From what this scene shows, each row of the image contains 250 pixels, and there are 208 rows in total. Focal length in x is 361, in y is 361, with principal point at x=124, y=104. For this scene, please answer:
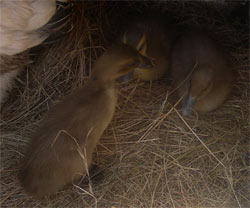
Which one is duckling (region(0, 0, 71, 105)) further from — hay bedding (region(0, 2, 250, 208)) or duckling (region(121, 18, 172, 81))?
duckling (region(121, 18, 172, 81))

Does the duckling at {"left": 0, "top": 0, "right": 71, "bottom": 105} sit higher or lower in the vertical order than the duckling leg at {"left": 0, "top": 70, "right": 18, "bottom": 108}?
higher

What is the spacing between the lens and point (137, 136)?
1598 mm

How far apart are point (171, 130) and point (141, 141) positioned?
0.52 ft

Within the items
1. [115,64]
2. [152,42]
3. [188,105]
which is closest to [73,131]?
[115,64]

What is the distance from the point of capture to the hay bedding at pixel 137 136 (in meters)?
1.44

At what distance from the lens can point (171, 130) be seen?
63.8 inches

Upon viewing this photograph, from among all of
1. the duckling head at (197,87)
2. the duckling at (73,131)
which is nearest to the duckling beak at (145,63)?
the duckling at (73,131)

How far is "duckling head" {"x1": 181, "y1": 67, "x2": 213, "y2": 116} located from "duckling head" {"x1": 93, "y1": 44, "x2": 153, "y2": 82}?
303 millimetres

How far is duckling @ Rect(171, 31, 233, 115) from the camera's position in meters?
Result: 1.54

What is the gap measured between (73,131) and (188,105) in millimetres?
546

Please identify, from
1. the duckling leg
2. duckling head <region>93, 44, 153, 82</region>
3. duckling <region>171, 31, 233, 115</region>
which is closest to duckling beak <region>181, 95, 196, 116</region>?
duckling <region>171, 31, 233, 115</region>

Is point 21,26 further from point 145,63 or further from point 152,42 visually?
point 152,42

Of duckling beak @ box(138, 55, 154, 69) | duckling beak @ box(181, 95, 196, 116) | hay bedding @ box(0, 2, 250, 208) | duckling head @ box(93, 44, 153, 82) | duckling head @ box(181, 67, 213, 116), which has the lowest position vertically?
hay bedding @ box(0, 2, 250, 208)

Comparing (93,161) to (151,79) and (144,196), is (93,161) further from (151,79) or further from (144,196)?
(151,79)
